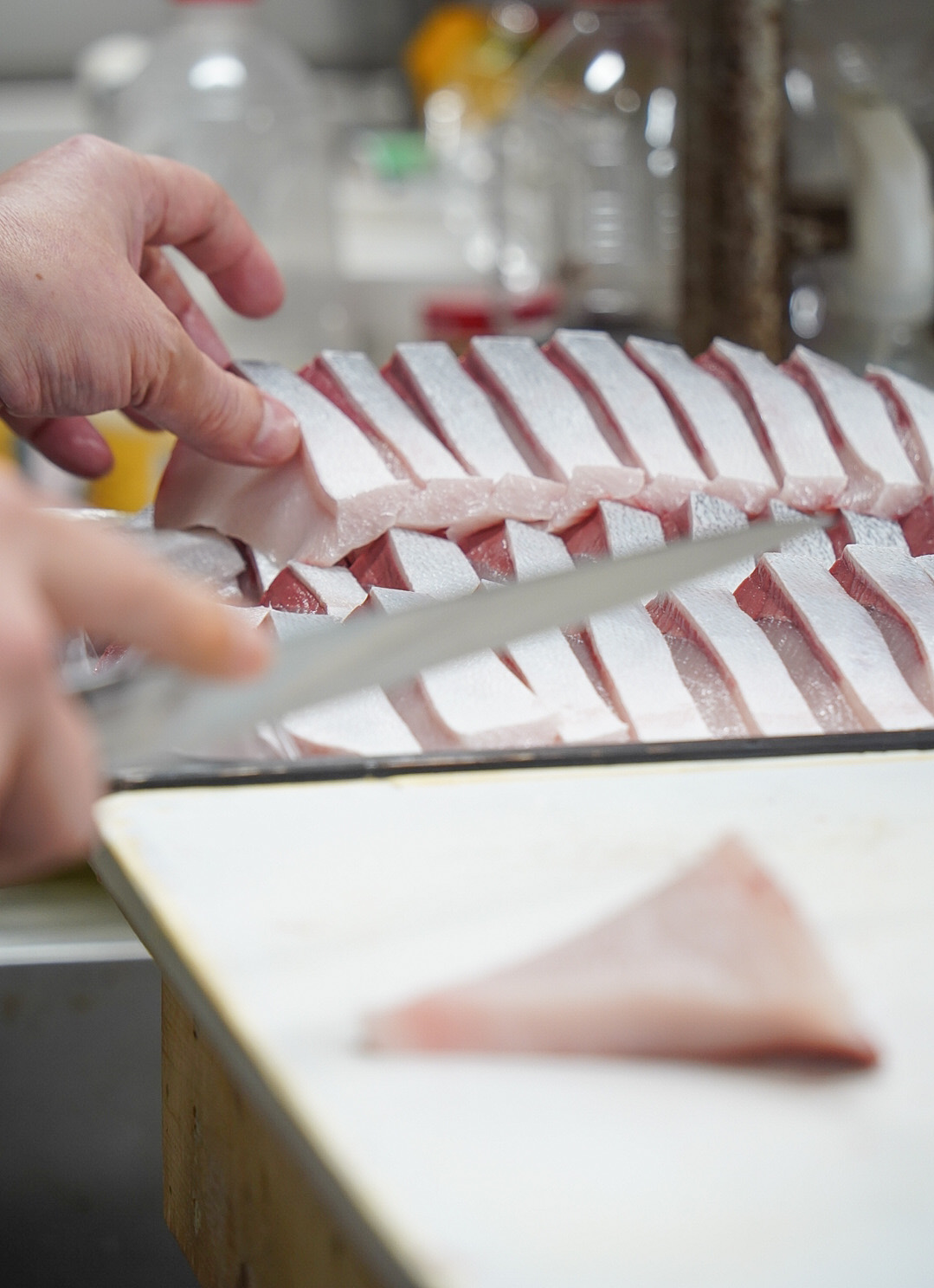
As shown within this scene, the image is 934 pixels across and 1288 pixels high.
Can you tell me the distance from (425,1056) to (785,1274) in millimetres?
130

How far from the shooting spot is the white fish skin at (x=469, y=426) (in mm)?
1007

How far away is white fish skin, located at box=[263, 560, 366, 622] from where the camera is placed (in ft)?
2.89

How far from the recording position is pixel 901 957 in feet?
1.69

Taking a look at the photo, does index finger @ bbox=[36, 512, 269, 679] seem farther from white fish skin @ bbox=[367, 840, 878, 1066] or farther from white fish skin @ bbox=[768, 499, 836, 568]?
white fish skin @ bbox=[768, 499, 836, 568]

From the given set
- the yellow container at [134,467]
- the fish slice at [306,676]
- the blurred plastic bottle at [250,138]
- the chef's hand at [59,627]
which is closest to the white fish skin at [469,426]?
the fish slice at [306,676]

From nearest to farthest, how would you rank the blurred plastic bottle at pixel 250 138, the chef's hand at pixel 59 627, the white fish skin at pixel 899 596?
the chef's hand at pixel 59 627 → the white fish skin at pixel 899 596 → the blurred plastic bottle at pixel 250 138

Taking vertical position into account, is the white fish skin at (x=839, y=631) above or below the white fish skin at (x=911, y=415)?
below

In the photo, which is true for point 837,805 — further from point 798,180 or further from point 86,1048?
point 798,180

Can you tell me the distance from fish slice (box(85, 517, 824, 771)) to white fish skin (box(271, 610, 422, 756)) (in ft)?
0.68

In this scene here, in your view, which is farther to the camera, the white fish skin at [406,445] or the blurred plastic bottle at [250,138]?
the blurred plastic bottle at [250,138]

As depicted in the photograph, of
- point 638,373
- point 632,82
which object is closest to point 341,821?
point 638,373

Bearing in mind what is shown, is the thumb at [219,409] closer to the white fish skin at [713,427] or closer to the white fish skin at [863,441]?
the white fish skin at [713,427]

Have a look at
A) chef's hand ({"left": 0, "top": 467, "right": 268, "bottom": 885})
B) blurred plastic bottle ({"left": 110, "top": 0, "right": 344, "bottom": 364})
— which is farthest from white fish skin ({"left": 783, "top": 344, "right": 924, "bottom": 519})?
blurred plastic bottle ({"left": 110, "top": 0, "right": 344, "bottom": 364})

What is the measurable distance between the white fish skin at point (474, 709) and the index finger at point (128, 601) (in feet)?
1.16
